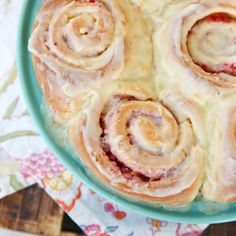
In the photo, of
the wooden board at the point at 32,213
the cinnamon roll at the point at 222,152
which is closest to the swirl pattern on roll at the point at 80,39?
the cinnamon roll at the point at 222,152

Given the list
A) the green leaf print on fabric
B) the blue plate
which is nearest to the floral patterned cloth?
the green leaf print on fabric

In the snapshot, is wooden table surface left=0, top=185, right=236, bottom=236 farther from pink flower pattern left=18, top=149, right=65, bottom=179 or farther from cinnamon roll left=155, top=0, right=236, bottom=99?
cinnamon roll left=155, top=0, right=236, bottom=99

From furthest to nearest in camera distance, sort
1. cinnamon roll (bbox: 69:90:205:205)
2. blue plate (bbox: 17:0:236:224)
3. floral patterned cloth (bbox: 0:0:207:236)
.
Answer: floral patterned cloth (bbox: 0:0:207:236)
blue plate (bbox: 17:0:236:224)
cinnamon roll (bbox: 69:90:205:205)

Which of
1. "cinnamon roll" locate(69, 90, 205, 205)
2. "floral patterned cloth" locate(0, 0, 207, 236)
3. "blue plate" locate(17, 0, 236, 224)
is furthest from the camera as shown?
"floral patterned cloth" locate(0, 0, 207, 236)

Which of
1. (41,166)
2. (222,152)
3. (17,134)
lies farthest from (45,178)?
(222,152)

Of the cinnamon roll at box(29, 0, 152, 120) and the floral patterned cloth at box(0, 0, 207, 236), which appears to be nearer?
the cinnamon roll at box(29, 0, 152, 120)

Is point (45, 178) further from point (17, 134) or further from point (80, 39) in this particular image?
point (80, 39)
